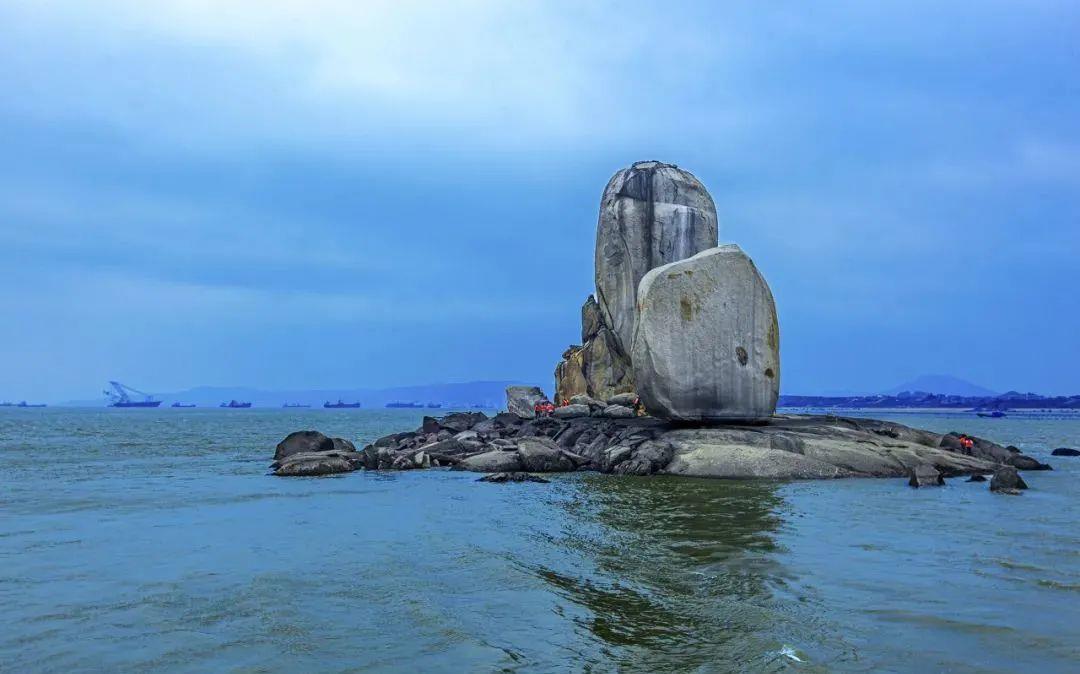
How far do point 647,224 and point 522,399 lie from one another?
53.0 feet

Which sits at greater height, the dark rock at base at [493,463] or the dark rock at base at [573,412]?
the dark rock at base at [573,412]

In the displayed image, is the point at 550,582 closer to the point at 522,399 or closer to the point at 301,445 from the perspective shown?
the point at 301,445

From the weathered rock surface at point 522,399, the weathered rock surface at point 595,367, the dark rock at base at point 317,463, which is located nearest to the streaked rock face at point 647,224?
the weathered rock surface at point 595,367

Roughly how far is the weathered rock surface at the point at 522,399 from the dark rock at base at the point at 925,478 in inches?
1365

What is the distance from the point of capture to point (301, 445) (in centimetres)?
3372

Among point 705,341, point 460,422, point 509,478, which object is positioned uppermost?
point 705,341

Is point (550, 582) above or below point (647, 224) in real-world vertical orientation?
below

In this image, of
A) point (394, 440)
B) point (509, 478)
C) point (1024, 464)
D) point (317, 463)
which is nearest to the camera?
point (509, 478)

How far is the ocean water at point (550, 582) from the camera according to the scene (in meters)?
8.34

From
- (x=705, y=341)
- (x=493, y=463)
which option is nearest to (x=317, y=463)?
(x=493, y=463)

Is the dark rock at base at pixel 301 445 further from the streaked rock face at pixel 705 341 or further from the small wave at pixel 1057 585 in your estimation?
the small wave at pixel 1057 585

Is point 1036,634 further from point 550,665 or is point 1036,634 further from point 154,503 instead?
point 154,503

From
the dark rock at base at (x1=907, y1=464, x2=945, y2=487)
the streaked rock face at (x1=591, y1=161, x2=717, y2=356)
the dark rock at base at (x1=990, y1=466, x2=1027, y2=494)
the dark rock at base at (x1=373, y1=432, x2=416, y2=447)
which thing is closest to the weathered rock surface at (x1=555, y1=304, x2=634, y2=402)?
the streaked rock face at (x1=591, y1=161, x2=717, y2=356)

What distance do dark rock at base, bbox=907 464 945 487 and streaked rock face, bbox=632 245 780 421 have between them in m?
6.10
